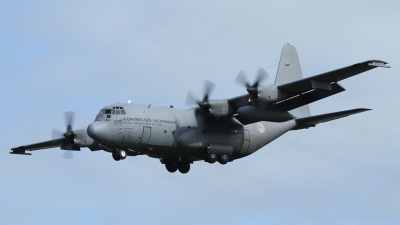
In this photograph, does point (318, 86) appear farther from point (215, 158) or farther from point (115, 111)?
point (115, 111)

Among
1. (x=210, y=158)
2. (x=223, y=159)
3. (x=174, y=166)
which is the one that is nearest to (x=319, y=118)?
(x=223, y=159)

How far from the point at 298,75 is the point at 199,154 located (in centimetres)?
601

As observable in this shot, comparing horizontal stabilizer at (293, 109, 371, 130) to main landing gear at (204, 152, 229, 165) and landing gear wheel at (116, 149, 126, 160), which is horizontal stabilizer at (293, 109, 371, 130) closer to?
main landing gear at (204, 152, 229, 165)

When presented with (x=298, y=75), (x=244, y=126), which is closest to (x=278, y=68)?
(x=298, y=75)

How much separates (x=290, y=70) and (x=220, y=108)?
4531 millimetres

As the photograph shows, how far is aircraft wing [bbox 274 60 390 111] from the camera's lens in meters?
28.5

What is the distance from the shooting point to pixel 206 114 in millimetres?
32156

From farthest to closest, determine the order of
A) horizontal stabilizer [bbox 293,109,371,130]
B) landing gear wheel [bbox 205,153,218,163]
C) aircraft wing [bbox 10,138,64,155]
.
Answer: aircraft wing [bbox 10,138,64,155], landing gear wheel [bbox 205,153,218,163], horizontal stabilizer [bbox 293,109,371,130]

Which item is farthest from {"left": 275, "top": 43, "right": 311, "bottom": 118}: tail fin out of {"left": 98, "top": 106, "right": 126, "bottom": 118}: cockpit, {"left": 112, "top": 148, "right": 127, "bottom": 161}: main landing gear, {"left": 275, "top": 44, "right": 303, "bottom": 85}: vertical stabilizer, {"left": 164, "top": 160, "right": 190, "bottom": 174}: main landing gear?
{"left": 112, "top": 148, "right": 127, "bottom": 161}: main landing gear

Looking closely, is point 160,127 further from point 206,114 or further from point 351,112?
point 351,112

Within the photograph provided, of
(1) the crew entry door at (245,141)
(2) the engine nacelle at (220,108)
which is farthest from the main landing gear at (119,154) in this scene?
(1) the crew entry door at (245,141)

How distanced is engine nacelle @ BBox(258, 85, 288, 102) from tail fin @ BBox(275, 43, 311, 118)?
415cm

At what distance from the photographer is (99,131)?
1187 inches

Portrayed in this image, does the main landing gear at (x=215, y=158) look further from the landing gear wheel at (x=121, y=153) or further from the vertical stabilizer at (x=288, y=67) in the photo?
the vertical stabilizer at (x=288, y=67)
